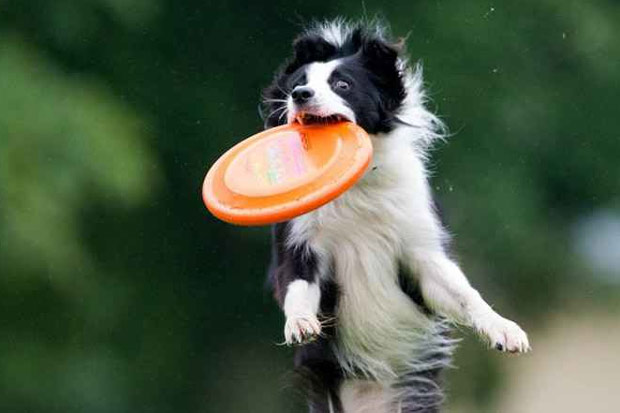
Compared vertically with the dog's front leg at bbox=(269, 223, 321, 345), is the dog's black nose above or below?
above

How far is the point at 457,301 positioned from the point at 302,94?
1.15 meters

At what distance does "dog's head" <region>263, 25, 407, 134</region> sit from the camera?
32.0 feet

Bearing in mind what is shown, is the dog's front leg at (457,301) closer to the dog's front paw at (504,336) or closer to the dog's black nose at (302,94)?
the dog's front paw at (504,336)

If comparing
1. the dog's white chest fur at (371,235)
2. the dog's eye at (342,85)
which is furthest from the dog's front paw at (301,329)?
the dog's eye at (342,85)

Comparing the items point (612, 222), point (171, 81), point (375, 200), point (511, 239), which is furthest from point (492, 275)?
point (375, 200)

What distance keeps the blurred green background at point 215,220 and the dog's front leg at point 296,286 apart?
6864 millimetres

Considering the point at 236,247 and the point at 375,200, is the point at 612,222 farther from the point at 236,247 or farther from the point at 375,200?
the point at 375,200

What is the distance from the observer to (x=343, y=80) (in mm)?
9812

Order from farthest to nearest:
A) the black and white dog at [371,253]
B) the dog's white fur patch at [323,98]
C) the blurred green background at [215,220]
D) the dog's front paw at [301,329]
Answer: the blurred green background at [215,220] → the black and white dog at [371,253] → the dog's white fur patch at [323,98] → the dog's front paw at [301,329]

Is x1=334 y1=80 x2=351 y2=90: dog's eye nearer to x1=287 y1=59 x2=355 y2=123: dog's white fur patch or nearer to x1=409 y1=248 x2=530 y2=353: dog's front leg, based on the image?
x1=287 y1=59 x2=355 y2=123: dog's white fur patch

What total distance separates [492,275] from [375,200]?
8463 millimetres

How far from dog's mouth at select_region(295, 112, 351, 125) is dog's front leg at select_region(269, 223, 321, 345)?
20.2 inches

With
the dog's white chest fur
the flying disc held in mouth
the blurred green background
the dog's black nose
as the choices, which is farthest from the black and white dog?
the blurred green background

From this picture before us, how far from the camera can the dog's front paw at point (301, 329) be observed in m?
9.39
